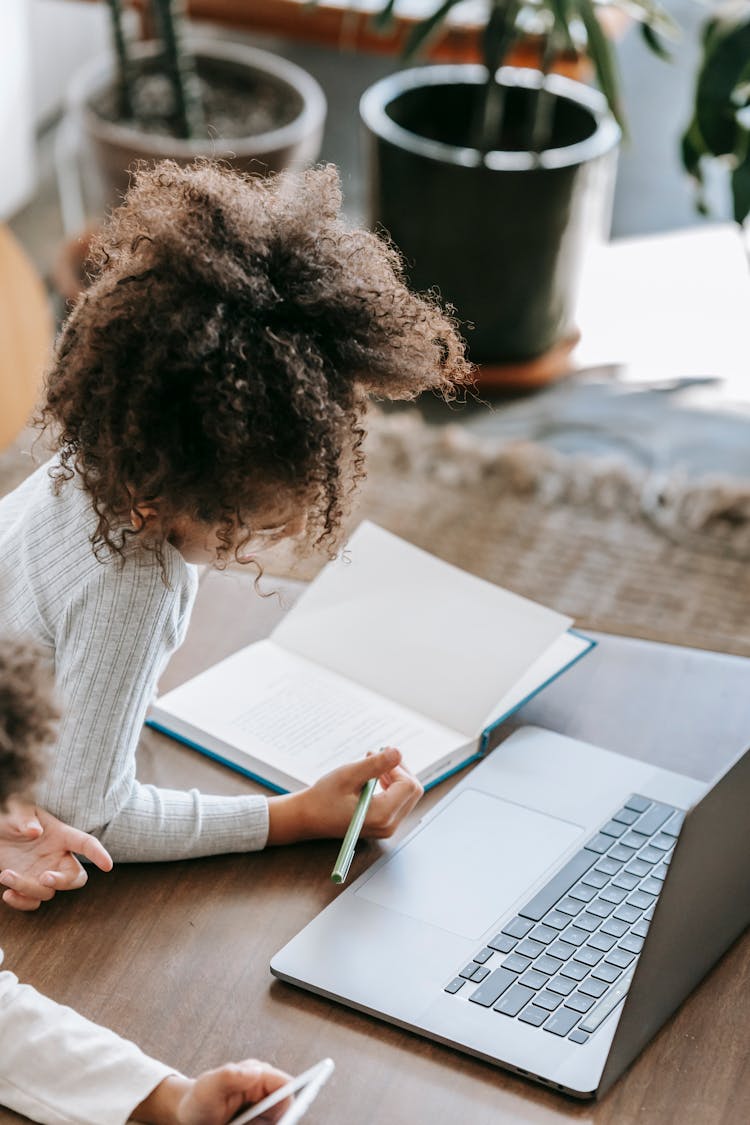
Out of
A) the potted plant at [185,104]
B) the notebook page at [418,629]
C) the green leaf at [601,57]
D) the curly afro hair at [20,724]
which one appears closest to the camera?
the curly afro hair at [20,724]

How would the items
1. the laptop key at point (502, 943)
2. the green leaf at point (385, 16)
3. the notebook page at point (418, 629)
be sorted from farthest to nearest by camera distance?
the green leaf at point (385, 16) → the notebook page at point (418, 629) → the laptop key at point (502, 943)

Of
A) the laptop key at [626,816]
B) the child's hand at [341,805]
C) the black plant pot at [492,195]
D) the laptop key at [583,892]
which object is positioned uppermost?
the child's hand at [341,805]

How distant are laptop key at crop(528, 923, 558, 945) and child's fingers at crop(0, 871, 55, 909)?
315mm

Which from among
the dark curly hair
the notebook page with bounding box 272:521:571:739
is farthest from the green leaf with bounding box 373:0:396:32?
the dark curly hair

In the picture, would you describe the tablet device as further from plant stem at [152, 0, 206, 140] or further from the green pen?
plant stem at [152, 0, 206, 140]

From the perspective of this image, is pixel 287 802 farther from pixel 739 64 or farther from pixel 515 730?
pixel 739 64

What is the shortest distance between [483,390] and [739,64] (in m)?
0.84

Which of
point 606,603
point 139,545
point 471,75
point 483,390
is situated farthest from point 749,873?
point 471,75

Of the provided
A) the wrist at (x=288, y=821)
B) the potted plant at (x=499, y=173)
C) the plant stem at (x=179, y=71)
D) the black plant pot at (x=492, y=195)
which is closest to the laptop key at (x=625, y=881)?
the wrist at (x=288, y=821)

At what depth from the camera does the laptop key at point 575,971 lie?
83 cm

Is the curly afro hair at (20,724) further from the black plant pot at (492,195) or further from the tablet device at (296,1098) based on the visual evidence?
the black plant pot at (492,195)

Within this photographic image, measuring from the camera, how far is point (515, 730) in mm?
1063

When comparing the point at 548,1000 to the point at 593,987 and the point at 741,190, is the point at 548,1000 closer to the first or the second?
the point at 593,987

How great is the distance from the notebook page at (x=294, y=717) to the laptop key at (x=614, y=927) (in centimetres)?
20
